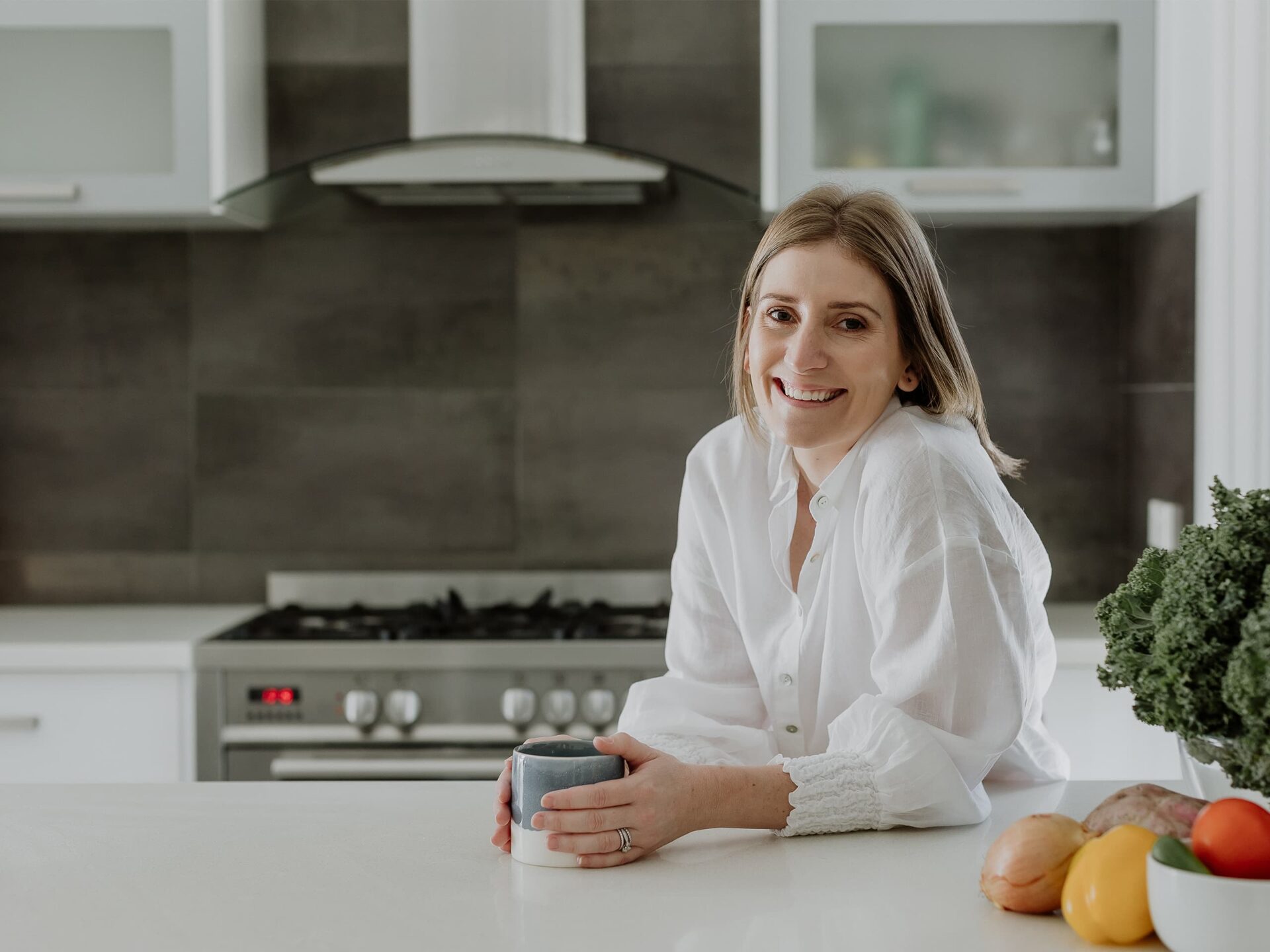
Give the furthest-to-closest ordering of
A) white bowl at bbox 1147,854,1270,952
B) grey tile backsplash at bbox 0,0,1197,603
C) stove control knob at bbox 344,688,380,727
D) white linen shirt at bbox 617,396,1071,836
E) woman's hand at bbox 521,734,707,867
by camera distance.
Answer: grey tile backsplash at bbox 0,0,1197,603 < stove control knob at bbox 344,688,380,727 < white linen shirt at bbox 617,396,1071,836 < woman's hand at bbox 521,734,707,867 < white bowl at bbox 1147,854,1270,952

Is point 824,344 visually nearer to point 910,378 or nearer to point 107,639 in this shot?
point 910,378

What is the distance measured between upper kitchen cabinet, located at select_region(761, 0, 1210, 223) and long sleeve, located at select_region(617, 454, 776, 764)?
1.06m

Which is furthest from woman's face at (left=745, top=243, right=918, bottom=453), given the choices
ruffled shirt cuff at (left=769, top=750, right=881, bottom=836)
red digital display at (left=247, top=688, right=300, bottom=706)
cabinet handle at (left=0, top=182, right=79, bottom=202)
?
cabinet handle at (left=0, top=182, right=79, bottom=202)

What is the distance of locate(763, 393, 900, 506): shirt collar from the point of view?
1329mm

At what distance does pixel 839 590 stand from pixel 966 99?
140 cm

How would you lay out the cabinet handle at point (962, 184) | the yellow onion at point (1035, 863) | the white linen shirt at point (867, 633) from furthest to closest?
the cabinet handle at point (962, 184) < the white linen shirt at point (867, 633) < the yellow onion at point (1035, 863)

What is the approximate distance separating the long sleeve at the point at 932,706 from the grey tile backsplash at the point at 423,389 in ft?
5.27

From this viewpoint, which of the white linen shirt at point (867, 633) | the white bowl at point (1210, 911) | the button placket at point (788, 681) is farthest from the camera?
the button placket at point (788, 681)

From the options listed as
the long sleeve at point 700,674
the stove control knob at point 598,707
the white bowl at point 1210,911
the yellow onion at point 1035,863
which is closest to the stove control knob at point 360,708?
the stove control knob at point 598,707

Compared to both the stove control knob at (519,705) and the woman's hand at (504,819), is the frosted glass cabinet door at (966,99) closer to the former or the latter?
the stove control knob at (519,705)

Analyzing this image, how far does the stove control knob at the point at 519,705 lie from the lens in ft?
7.22

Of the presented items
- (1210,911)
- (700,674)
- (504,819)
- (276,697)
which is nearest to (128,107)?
(276,697)

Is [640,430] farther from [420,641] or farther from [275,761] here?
[275,761]

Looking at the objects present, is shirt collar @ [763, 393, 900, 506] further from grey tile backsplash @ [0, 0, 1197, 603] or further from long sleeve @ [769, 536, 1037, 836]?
grey tile backsplash @ [0, 0, 1197, 603]
